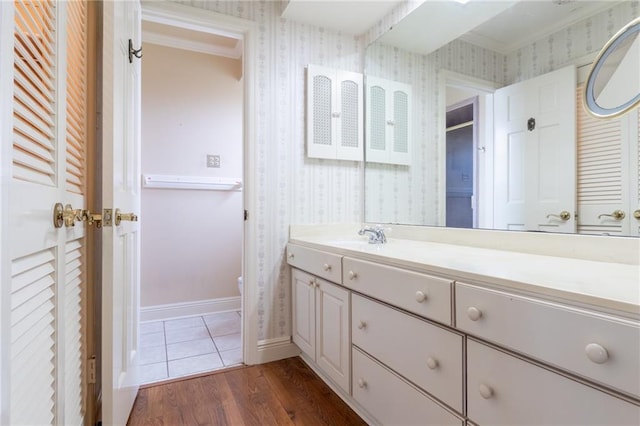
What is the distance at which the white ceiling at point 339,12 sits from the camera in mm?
1902

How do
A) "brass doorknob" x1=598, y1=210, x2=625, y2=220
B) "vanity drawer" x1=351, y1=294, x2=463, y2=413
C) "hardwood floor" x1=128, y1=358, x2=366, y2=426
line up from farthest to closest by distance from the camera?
"hardwood floor" x1=128, y1=358, x2=366, y2=426
"brass doorknob" x1=598, y1=210, x2=625, y2=220
"vanity drawer" x1=351, y1=294, x2=463, y2=413

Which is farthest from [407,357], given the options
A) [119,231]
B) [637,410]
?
[119,231]

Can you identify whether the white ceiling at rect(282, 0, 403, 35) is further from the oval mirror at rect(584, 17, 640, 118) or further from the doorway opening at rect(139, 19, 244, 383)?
the oval mirror at rect(584, 17, 640, 118)

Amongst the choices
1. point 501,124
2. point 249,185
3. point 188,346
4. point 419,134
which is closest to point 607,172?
point 501,124

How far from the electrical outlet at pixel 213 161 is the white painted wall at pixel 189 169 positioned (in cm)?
4

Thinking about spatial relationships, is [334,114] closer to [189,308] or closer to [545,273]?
[545,273]

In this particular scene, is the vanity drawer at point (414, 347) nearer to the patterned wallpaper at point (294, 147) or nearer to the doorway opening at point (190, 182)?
the patterned wallpaper at point (294, 147)

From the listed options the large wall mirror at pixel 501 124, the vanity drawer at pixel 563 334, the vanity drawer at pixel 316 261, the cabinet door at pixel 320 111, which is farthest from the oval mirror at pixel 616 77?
the cabinet door at pixel 320 111

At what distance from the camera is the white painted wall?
8.95 feet

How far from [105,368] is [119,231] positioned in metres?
0.50

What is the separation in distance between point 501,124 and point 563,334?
109 cm

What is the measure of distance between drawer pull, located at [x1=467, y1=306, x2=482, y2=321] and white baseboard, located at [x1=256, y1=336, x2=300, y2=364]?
146 cm

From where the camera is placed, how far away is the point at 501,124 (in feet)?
4.73

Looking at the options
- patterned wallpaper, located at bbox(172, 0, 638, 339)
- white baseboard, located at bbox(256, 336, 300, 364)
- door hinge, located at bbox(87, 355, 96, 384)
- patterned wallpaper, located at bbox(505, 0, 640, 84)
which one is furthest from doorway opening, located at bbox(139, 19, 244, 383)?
patterned wallpaper, located at bbox(505, 0, 640, 84)
